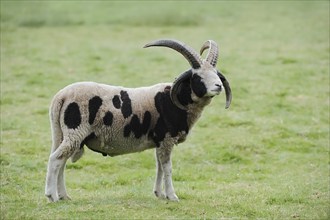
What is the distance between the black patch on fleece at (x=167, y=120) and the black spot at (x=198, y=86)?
0.55 m

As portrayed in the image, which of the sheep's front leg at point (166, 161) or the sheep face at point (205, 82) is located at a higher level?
the sheep face at point (205, 82)

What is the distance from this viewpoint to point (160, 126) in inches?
464

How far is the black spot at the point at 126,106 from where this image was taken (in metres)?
11.6

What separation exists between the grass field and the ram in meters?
0.83

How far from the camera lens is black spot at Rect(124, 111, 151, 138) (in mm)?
11633

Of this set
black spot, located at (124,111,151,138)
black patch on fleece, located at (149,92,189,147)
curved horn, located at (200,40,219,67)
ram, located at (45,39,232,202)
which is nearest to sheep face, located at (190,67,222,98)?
ram, located at (45,39,232,202)

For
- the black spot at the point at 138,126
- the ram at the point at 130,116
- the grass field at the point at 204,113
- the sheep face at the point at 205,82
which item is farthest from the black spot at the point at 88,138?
the sheep face at the point at 205,82

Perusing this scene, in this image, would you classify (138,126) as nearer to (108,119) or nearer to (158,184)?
(108,119)

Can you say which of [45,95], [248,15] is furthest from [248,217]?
[248,15]

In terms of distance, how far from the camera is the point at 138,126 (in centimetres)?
1168

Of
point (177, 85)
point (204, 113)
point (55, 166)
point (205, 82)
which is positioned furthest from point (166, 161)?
point (204, 113)

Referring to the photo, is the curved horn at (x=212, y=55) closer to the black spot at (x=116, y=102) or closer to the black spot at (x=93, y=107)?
the black spot at (x=116, y=102)

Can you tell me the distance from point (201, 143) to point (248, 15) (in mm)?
23130

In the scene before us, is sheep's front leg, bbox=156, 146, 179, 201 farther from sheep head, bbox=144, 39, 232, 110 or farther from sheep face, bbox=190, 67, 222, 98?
sheep face, bbox=190, 67, 222, 98
